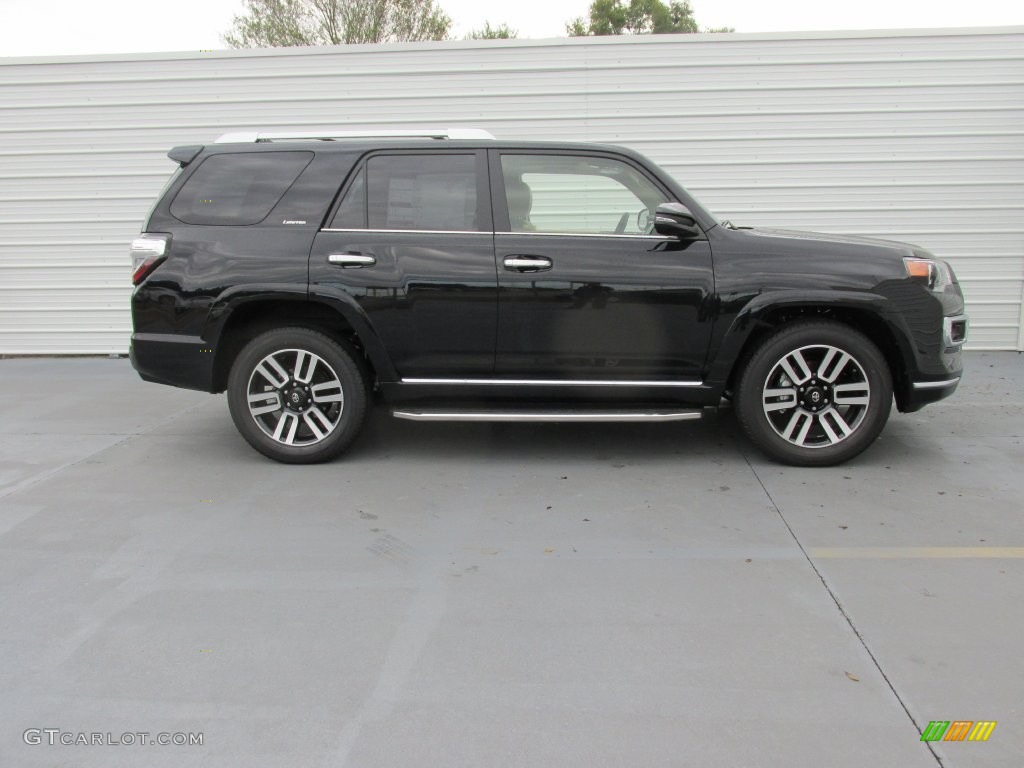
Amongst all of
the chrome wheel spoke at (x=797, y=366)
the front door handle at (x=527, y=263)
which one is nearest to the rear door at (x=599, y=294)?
the front door handle at (x=527, y=263)

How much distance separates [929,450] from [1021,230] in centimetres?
420

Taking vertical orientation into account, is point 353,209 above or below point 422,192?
below

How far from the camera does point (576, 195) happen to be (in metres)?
4.96

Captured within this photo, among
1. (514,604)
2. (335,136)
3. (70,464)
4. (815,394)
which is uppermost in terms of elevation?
(335,136)

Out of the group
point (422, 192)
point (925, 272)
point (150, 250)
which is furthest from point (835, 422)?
point (150, 250)

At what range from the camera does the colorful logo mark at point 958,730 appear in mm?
2418

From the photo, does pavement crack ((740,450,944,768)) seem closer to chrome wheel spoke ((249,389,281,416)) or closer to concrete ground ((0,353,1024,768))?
concrete ground ((0,353,1024,768))

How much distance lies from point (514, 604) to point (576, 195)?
266cm

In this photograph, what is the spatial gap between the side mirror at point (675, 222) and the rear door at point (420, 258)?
0.96 metres

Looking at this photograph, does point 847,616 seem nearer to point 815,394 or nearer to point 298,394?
point 815,394

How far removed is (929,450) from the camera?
17.0 ft

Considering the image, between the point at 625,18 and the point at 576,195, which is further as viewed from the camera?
the point at 625,18

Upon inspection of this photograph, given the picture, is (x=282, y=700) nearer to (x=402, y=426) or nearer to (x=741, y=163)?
(x=402, y=426)

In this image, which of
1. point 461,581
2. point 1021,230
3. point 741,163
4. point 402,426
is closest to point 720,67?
point 741,163
